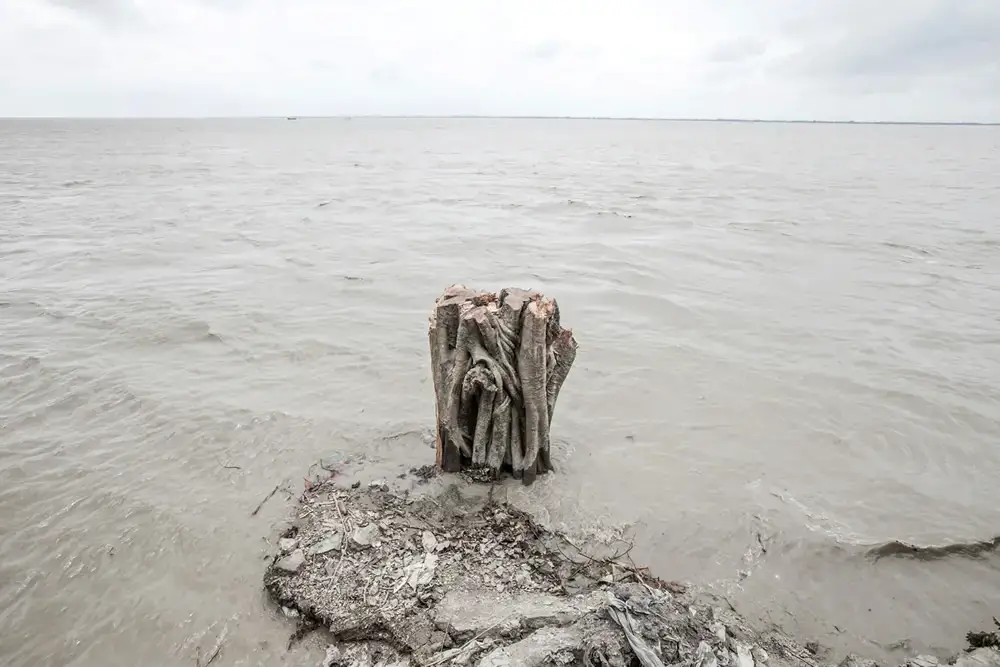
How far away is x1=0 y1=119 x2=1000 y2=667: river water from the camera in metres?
4.13

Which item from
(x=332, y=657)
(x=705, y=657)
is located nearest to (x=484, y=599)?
(x=332, y=657)

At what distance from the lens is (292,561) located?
3982 mm

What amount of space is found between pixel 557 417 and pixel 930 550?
3.47 meters

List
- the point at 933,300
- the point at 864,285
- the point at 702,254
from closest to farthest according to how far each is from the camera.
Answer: the point at 933,300
the point at 864,285
the point at 702,254

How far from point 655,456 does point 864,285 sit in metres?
7.82

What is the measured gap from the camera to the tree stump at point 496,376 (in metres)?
4.48

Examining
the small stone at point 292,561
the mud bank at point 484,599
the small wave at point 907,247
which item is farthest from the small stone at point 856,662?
the small wave at point 907,247

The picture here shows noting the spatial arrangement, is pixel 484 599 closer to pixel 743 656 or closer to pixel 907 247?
pixel 743 656

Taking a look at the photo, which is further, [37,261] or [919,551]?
[37,261]

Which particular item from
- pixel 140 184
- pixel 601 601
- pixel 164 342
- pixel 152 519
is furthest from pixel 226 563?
pixel 140 184

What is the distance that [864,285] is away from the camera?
10969 millimetres

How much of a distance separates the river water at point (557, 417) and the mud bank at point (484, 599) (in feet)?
0.87

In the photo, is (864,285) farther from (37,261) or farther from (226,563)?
(37,261)

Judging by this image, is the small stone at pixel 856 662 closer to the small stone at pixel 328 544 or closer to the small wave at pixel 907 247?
the small stone at pixel 328 544
